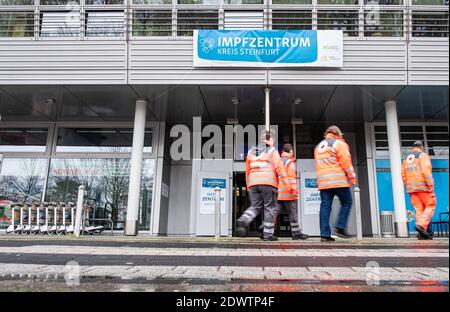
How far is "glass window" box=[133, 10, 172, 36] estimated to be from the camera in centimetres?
1182

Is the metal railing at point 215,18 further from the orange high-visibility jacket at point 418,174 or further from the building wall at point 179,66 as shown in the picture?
the orange high-visibility jacket at point 418,174

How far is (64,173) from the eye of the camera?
14.6 m

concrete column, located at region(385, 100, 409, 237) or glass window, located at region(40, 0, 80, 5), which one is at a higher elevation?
glass window, located at region(40, 0, 80, 5)

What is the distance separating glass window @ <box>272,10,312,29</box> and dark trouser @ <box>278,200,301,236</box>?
575cm

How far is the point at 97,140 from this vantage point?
14.9m

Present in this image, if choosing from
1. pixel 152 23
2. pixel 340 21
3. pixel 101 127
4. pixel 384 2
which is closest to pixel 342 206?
pixel 340 21

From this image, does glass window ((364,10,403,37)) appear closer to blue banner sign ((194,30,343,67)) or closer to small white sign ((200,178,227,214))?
blue banner sign ((194,30,343,67))

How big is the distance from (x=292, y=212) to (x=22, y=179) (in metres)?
10.7

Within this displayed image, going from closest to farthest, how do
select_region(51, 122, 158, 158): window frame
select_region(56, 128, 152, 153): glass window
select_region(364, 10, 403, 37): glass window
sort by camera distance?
select_region(364, 10, 403, 37): glass window < select_region(51, 122, 158, 158): window frame < select_region(56, 128, 152, 153): glass window

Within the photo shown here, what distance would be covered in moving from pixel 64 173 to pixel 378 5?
1175 cm

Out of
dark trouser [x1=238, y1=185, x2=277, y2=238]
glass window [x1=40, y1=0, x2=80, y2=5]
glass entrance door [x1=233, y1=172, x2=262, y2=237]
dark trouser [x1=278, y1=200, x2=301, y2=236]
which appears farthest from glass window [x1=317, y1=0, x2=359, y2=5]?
glass window [x1=40, y1=0, x2=80, y2=5]

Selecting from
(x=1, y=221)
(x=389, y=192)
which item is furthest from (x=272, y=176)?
(x=1, y=221)

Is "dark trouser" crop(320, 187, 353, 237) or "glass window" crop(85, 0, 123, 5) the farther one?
"glass window" crop(85, 0, 123, 5)

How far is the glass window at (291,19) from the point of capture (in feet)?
38.9
